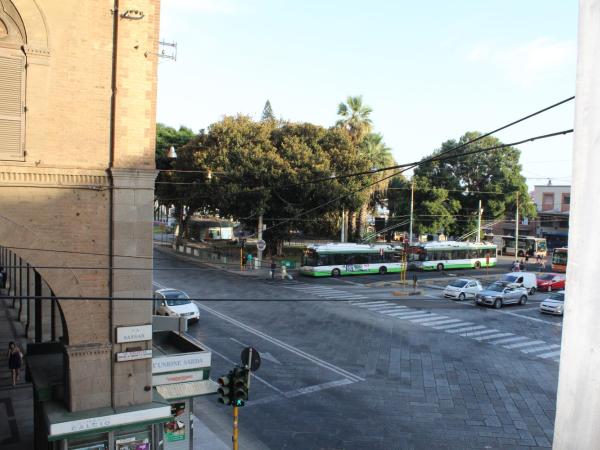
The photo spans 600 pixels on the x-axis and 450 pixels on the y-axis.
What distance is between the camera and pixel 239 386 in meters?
10.4

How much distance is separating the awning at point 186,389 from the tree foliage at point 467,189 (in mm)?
46423

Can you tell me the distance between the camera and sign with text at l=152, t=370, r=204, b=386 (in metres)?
11.1

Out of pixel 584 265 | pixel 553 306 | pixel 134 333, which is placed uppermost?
pixel 584 265

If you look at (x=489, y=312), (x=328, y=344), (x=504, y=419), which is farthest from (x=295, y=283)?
(x=504, y=419)

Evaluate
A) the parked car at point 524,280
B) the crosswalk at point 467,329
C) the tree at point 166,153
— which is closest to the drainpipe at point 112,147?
the crosswalk at point 467,329

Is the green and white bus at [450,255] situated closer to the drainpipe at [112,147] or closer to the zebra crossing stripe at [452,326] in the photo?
the zebra crossing stripe at [452,326]

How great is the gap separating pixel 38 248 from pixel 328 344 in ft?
42.9

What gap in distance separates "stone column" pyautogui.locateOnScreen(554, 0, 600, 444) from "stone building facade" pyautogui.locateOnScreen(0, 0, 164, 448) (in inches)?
324

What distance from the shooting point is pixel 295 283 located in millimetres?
36344

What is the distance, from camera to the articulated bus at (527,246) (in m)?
58.5

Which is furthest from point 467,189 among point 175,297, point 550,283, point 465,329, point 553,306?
point 175,297

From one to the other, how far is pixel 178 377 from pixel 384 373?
310 inches

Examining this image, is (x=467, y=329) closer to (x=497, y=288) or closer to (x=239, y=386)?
Result: (x=497, y=288)

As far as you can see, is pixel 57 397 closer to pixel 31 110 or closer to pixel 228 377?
pixel 228 377
